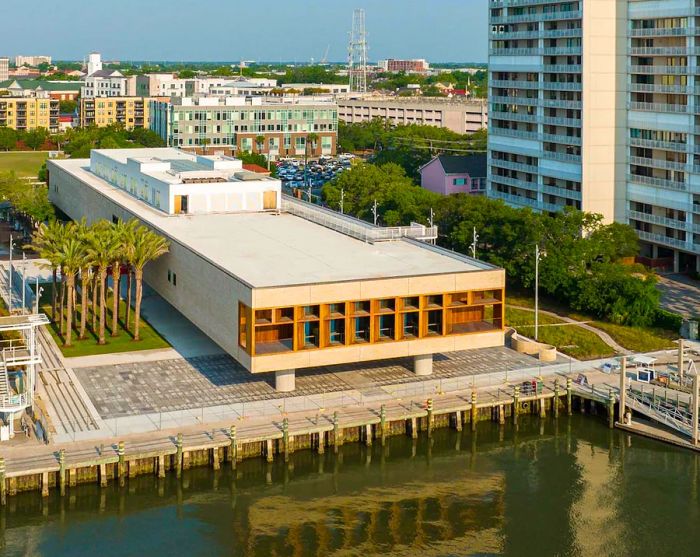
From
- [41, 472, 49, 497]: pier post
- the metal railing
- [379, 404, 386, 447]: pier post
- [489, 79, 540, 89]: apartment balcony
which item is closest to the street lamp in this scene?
the metal railing

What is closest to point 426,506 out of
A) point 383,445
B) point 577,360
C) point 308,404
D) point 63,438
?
point 383,445

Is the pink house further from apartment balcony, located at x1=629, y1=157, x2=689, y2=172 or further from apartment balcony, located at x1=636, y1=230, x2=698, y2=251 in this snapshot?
apartment balcony, located at x1=636, y1=230, x2=698, y2=251

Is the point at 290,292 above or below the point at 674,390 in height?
above

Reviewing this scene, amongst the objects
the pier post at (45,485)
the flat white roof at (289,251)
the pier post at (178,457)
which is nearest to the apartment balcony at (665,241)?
the flat white roof at (289,251)

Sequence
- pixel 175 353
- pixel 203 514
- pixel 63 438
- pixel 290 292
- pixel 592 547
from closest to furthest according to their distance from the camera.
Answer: pixel 592 547, pixel 203 514, pixel 63 438, pixel 290 292, pixel 175 353

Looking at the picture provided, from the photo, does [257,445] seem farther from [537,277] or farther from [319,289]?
[537,277]

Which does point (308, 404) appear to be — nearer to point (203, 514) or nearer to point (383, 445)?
point (383, 445)
